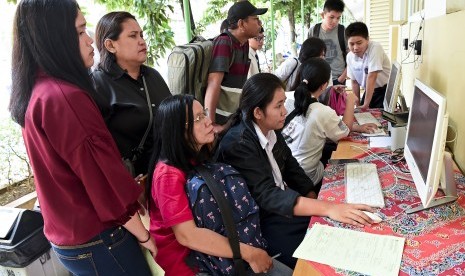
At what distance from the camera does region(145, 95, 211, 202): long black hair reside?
1.25m

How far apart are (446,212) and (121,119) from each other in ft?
4.39

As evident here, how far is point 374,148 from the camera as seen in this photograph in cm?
203

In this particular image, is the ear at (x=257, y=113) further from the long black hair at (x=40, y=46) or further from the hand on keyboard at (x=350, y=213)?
the long black hair at (x=40, y=46)

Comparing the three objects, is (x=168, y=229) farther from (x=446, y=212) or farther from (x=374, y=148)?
(x=374, y=148)

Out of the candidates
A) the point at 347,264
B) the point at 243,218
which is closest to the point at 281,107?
the point at 243,218

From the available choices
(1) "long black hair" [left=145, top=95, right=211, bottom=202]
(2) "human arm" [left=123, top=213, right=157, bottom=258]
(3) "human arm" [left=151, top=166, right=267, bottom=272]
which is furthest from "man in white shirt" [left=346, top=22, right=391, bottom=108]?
(2) "human arm" [left=123, top=213, right=157, bottom=258]

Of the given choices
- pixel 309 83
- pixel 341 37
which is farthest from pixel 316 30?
pixel 309 83

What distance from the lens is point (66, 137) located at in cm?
93

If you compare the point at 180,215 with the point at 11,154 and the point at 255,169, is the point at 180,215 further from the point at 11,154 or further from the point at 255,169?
the point at 11,154

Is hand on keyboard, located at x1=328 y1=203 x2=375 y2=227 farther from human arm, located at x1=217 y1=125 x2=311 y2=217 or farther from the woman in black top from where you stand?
the woman in black top

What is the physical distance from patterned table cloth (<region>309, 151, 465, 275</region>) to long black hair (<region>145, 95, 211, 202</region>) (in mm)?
514

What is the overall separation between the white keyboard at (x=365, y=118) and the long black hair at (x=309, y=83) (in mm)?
617

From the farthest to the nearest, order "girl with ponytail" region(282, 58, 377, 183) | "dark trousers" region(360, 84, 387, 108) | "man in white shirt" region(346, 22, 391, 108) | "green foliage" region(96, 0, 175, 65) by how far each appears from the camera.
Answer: "dark trousers" region(360, 84, 387, 108) → "man in white shirt" region(346, 22, 391, 108) → "green foliage" region(96, 0, 175, 65) → "girl with ponytail" region(282, 58, 377, 183)

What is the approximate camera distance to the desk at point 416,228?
976 millimetres
